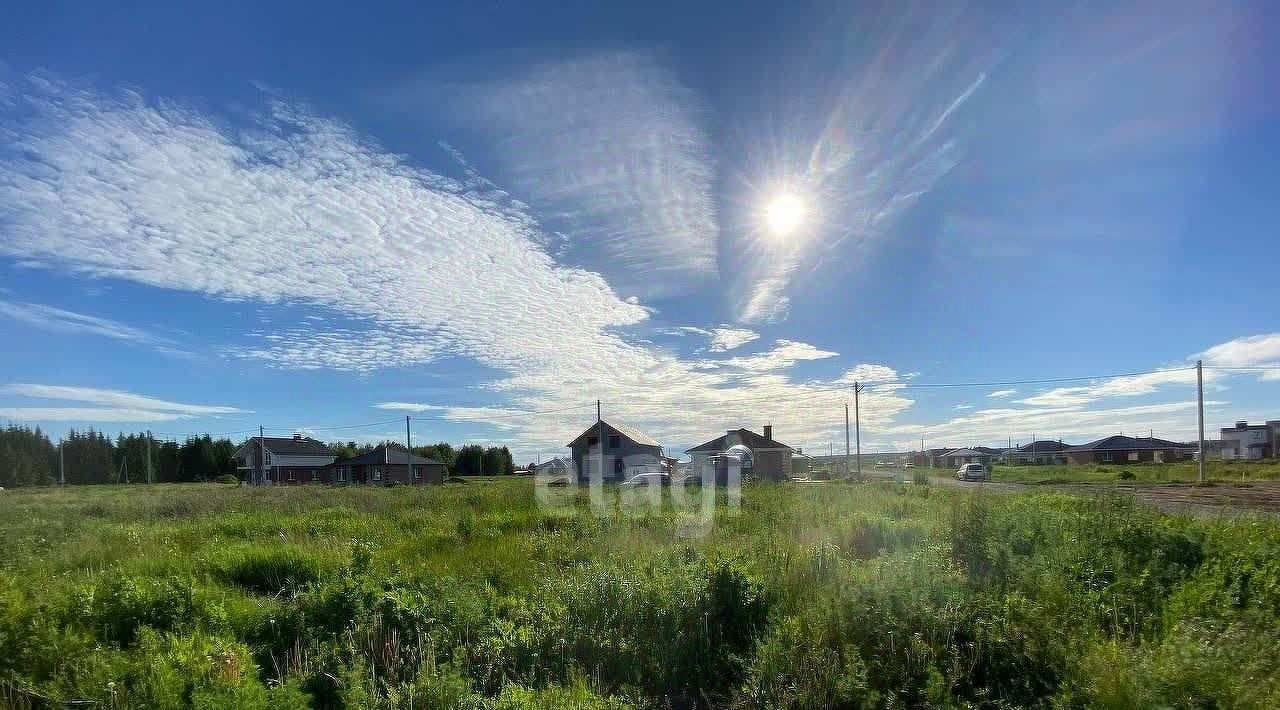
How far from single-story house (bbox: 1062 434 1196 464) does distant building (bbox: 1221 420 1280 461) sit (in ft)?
18.9

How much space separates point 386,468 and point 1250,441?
276ft

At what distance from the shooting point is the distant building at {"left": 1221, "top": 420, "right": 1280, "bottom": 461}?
58219mm

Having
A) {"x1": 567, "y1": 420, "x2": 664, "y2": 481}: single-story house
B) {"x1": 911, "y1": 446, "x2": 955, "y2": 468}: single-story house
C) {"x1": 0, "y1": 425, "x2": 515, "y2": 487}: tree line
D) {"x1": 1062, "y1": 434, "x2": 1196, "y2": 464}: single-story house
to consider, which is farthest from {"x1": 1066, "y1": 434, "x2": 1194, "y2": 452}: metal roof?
{"x1": 0, "y1": 425, "x2": 515, "y2": 487}: tree line

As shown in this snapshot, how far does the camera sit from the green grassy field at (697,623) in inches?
147

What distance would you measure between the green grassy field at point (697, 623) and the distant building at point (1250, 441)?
239 feet

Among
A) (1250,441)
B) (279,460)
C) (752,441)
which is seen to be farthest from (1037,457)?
(279,460)

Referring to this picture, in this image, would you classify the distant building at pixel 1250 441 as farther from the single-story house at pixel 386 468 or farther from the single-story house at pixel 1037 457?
the single-story house at pixel 386 468

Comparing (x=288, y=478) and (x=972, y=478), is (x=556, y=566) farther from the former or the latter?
(x=288, y=478)

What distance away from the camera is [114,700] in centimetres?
357

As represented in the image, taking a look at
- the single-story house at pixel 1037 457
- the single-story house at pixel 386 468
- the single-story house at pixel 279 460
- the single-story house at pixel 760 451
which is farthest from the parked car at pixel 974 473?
the single-story house at pixel 279 460

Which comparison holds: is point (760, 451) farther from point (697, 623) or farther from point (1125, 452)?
point (1125, 452)

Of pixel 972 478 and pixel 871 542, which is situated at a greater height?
pixel 871 542

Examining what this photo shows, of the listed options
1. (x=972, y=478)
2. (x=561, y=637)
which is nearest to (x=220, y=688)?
(x=561, y=637)

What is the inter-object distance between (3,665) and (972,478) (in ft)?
127
